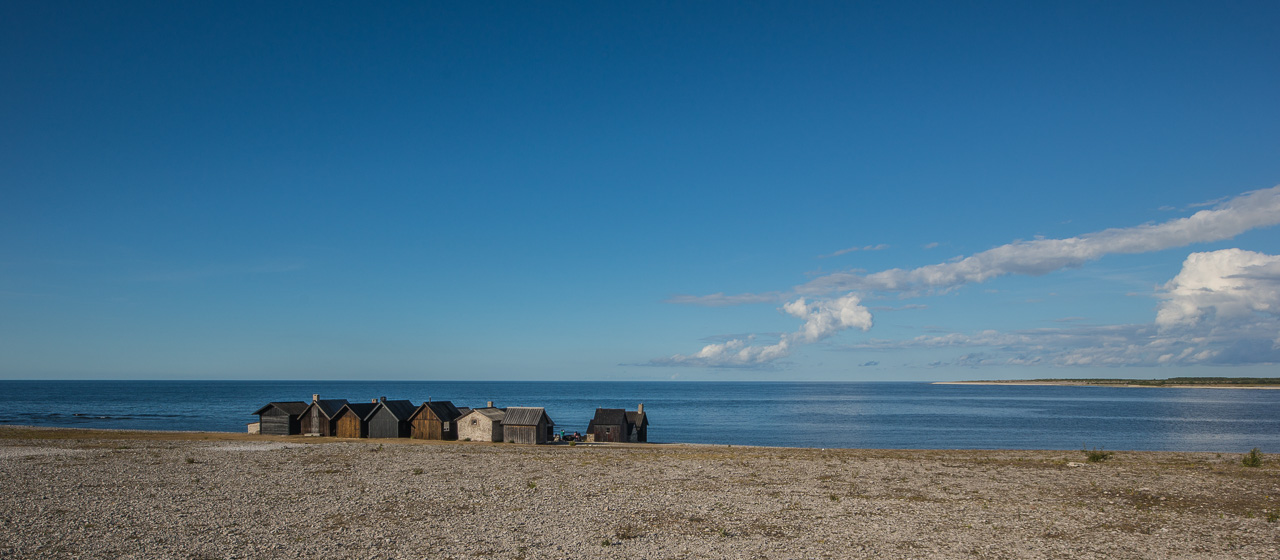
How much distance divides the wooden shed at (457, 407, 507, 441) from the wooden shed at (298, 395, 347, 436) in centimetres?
1267

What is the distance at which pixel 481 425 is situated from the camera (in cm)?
6506

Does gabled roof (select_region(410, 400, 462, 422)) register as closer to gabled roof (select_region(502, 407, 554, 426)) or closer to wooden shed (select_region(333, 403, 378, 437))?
wooden shed (select_region(333, 403, 378, 437))

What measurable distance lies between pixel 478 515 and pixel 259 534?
6.79 meters

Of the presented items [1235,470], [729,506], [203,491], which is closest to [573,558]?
[729,506]

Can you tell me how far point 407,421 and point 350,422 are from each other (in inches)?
227

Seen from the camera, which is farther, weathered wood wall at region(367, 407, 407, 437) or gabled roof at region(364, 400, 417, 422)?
gabled roof at region(364, 400, 417, 422)

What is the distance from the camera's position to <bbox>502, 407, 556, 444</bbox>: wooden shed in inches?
2468

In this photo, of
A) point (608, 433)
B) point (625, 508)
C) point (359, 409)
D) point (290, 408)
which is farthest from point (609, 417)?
point (625, 508)

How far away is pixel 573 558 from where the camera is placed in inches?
754

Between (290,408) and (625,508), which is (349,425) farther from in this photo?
(625,508)

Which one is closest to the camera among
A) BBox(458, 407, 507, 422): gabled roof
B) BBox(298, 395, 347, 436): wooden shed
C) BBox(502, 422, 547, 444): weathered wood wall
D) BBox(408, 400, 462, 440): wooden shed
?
BBox(502, 422, 547, 444): weathered wood wall

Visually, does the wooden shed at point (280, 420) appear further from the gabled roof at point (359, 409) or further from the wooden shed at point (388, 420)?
the wooden shed at point (388, 420)

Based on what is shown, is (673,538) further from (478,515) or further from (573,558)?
(478,515)

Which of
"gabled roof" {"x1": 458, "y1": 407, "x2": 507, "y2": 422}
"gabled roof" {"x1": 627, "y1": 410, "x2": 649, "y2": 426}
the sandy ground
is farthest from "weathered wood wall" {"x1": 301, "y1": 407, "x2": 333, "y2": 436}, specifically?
"gabled roof" {"x1": 627, "y1": 410, "x2": 649, "y2": 426}
